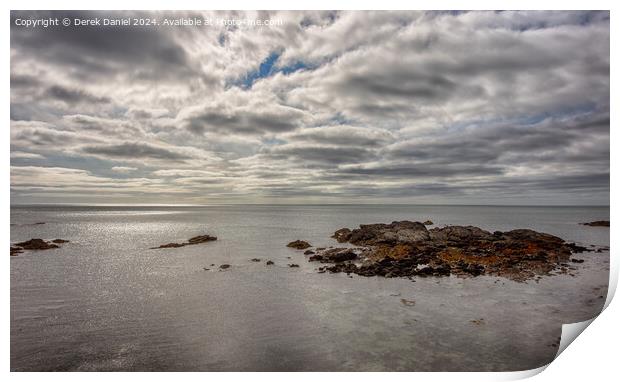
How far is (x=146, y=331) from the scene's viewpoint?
636 centimetres

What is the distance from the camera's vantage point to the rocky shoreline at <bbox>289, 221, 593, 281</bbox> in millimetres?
10219

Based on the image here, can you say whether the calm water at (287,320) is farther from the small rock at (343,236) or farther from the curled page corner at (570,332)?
the small rock at (343,236)

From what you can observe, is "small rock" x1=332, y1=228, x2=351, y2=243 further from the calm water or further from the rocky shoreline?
the calm water

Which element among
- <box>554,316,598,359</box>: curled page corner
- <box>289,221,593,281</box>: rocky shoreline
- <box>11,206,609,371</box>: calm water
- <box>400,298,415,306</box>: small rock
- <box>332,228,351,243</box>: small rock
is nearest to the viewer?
<box>11,206,609,371</box>: calm water

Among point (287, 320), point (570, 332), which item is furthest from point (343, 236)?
point (570, 332)

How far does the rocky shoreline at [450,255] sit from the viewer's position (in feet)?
33.5

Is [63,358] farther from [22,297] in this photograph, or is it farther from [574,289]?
[574,289]

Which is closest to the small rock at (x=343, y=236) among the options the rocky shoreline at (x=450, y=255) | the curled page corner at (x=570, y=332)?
the rocky shoreline at (x=450, y=255)

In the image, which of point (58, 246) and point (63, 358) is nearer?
point (63, 358)

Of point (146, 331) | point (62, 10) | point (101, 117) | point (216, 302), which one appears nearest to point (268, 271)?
point (216, 302)

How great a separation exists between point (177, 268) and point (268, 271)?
387cm

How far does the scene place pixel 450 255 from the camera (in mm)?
11938

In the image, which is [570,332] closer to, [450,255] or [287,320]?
[450,255]

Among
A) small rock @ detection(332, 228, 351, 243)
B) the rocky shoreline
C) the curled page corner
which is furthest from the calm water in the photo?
small rock @ detection(332, 228, 351, 243)
